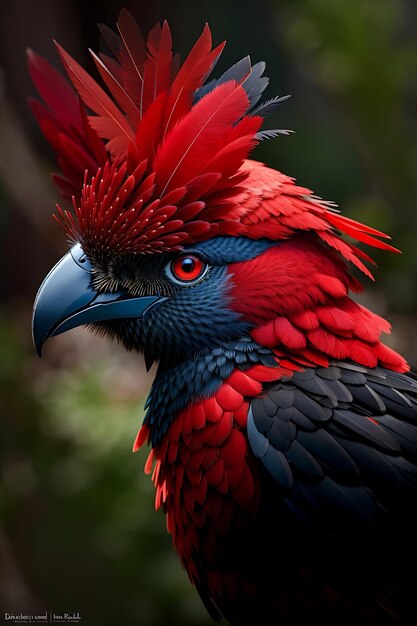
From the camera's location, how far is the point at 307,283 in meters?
1.70

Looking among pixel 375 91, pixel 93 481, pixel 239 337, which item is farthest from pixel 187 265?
pixel 375 91

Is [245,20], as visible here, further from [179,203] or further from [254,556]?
[254,556]

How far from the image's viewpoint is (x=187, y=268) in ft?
5.70

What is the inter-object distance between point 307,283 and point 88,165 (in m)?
0.58

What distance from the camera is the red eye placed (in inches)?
68.2

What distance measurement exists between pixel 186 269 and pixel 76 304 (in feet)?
0.87

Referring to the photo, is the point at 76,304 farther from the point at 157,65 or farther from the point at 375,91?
the point at 375,91

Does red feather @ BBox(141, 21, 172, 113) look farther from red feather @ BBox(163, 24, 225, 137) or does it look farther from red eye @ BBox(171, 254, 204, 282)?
red eye @ BBox(171, 254, 204, 282)

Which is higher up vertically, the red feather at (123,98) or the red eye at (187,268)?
the red feather at (123,98)

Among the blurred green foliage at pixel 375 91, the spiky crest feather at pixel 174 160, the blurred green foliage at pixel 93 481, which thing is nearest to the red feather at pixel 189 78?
the spiky crest feather at pixel 174 160

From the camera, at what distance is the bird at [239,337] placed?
63.6 inches

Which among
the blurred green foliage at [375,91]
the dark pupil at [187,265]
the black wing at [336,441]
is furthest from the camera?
the blurred green foliage at [375,91]

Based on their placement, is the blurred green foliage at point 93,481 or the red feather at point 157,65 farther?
the blurred green foliage at point 93,481

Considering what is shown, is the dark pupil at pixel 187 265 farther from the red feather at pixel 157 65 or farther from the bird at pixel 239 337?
the red feather at pixel 157 65
